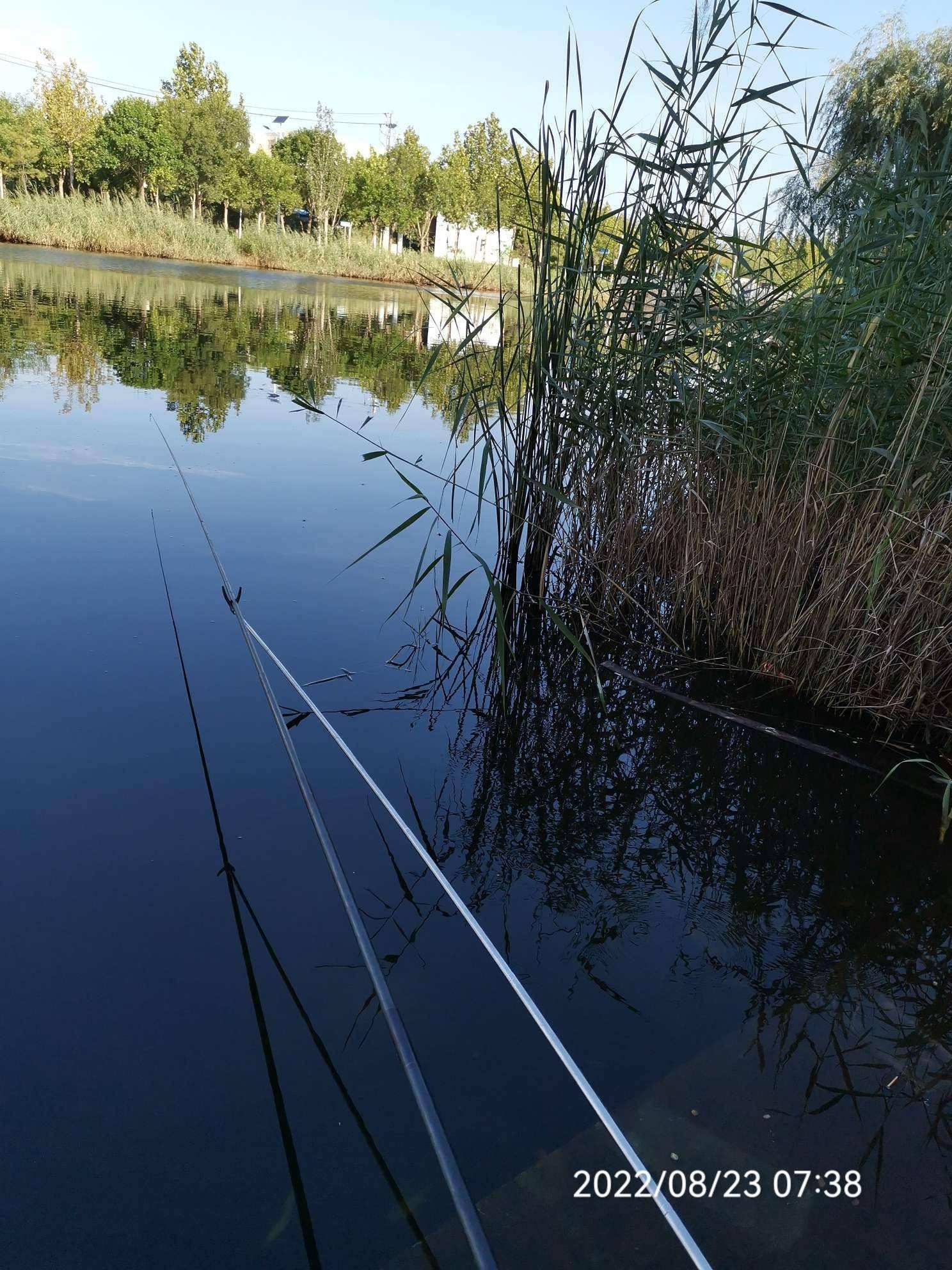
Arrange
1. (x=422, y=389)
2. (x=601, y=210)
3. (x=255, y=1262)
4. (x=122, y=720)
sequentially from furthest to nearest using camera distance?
(x=422, y=389) → (x=601, y=210) → (x=122, y=720) → (x=255, y=1262)

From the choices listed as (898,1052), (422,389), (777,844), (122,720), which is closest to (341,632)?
(122,720)

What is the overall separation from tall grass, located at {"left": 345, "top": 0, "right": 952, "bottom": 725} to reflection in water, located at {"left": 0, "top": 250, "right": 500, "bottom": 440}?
1.49 feet

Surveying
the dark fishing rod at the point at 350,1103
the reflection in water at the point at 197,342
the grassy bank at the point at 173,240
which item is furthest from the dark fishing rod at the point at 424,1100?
the grassy bank at the point at 173,240

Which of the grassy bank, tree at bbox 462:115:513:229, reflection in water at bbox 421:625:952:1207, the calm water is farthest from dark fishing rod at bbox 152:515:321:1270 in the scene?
tree at bbox 462:115:513:229

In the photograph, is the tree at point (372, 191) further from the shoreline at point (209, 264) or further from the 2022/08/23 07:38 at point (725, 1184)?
the 2022/08/23 07:38 at point (725, 1184)

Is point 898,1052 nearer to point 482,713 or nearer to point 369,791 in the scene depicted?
point 369,791

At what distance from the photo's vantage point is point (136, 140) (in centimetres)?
2669

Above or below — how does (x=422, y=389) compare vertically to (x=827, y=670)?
above

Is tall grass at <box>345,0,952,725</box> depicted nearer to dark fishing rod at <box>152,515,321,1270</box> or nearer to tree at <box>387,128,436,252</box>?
dark fishing rod at <box>152,515,321,1270</box>

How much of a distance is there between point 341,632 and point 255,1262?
196 cm

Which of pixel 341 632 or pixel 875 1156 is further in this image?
pixel 341 632

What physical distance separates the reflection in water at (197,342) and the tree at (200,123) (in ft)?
52.9

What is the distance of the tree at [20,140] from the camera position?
2562 centimetres

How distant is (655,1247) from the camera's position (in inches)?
42.7
